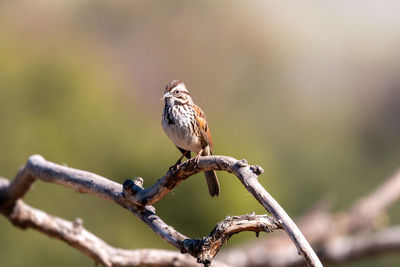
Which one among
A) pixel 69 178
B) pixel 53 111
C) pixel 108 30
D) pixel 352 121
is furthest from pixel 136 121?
pixel 108 30

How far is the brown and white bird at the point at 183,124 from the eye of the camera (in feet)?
19.4

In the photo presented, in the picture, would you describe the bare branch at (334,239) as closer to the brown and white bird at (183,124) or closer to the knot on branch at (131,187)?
the brown and white bird at (183,124)

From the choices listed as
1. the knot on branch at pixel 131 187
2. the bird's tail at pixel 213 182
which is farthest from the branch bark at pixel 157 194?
the bird's tail at pixel 213 182

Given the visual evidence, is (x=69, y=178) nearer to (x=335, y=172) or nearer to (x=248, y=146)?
(x=248, y=146)

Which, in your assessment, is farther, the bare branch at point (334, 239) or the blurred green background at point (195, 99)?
the blurred green background at point (195, 99)

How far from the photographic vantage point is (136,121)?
2422 centimetres

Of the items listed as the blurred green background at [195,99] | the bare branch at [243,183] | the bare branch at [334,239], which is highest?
the blurred green background at [195,99]

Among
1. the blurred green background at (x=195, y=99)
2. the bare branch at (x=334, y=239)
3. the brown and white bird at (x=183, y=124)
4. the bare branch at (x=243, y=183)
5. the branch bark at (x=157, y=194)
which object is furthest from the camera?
the blurred green background at (x=195, y=99)

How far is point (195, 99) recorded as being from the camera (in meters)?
41.1

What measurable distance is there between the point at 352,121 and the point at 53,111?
3031cm

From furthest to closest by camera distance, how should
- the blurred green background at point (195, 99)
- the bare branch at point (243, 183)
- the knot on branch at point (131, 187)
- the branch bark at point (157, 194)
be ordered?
the blurred green background at point (195, 99)
the knot on branch at point (131, 187)
the branch bark at point (157, 194)
the bare branch at point (243, 183)

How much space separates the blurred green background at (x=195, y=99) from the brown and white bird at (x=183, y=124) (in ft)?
4.11

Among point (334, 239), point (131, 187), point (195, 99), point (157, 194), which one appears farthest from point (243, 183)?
point (195, 99)

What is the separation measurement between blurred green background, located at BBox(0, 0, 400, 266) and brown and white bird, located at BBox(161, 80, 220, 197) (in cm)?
125
